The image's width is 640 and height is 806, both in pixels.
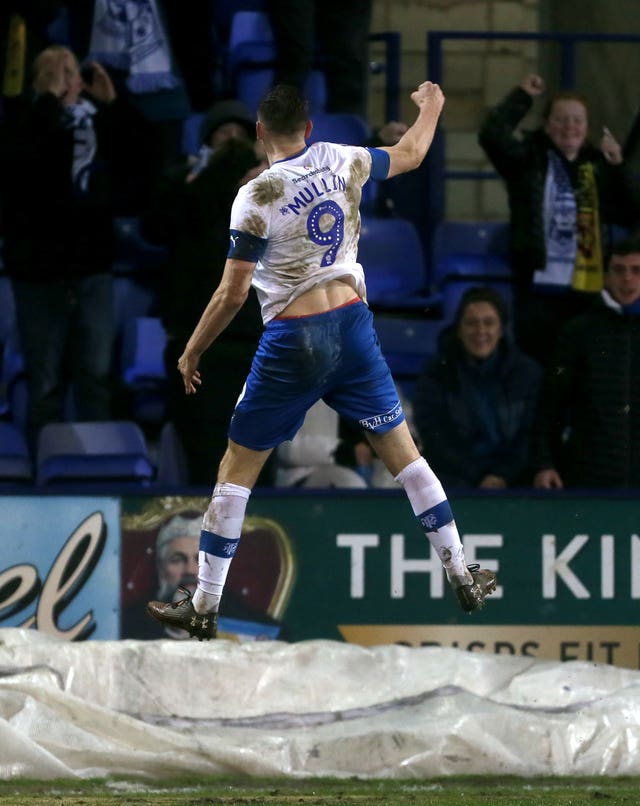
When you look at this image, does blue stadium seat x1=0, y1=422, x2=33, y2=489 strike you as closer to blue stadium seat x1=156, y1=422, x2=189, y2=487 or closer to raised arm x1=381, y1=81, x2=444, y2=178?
blue stadium seat x1=156, y1=422, x2=189, y2=487

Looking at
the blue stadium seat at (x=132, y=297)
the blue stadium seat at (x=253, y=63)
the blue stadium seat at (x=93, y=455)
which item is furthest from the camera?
the blue stadium seat at (x=253, y=63)

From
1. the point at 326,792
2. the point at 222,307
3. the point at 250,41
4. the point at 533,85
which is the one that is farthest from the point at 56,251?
the point at 326,792

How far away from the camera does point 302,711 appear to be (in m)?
8.37

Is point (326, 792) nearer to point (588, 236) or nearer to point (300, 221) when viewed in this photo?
point (300, 221)

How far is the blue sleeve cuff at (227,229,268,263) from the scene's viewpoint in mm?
6613

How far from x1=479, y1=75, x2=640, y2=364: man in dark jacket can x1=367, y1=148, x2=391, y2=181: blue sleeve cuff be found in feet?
11.0

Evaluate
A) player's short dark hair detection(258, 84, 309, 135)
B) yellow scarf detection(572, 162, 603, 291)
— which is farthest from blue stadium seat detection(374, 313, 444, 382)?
player's short dark hair detection(258, 84, 309, 135)

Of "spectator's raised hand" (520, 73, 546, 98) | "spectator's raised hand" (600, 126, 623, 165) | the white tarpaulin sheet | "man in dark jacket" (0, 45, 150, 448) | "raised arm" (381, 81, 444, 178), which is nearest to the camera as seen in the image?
"raised arm" (381, 81, 444, 178)

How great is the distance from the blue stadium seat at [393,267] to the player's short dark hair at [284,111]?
13.8 feet

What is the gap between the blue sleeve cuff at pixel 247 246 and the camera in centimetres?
661

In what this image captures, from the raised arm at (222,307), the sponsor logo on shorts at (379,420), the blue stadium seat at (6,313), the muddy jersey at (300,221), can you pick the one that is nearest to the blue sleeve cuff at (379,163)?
the muddy jersey at (300,221)

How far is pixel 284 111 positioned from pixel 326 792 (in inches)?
102

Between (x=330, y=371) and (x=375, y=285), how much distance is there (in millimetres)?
4211

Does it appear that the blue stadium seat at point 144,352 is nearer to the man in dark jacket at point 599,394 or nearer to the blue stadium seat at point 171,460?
the blue stadium seat at point 171,460
